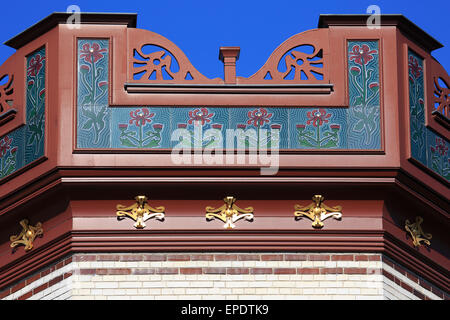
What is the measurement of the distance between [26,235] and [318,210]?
10.7 ft

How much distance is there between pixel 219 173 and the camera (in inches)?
925

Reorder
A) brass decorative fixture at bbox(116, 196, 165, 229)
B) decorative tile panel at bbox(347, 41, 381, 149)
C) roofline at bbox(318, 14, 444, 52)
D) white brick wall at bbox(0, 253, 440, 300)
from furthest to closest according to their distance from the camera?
roofline at bbox(318, 14, 444, 52)
decorative tile panel at bbox(347, 41, 381, 149)
brass decorative fixture at bbox(116, 196, 165, 229)
white brick wall at bbox(0, 253, 440, 300)

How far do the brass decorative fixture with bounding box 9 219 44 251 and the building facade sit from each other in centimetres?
2

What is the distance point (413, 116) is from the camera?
24141 mm

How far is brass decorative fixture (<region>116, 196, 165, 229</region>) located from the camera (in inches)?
928

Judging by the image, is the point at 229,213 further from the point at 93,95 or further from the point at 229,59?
the point at 93,95

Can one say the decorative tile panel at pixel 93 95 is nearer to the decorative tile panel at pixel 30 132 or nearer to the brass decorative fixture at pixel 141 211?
the decorative tile panel at pixel 30 132

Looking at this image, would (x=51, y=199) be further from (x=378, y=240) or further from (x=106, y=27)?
(x=378, y=240)

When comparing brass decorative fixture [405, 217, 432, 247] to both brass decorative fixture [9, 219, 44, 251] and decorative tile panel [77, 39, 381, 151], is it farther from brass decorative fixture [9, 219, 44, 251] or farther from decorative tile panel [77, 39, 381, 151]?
brass decorative fixture [9, 219, 44, 251]

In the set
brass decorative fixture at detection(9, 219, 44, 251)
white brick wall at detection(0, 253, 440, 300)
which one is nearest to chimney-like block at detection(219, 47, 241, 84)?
white brick wall at detection(0, 253, 440, 300)

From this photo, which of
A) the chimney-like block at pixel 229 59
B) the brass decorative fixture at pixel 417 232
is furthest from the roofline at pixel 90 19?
the brass decorative fixture at pixel 417 232

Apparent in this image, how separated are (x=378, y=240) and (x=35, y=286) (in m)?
3.80
